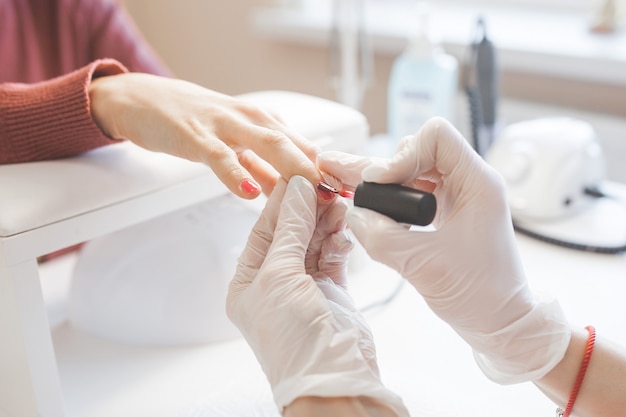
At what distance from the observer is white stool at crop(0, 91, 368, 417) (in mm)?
633

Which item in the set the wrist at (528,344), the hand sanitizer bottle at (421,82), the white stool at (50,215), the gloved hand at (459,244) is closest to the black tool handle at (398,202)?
the gloved hand at (459,244)

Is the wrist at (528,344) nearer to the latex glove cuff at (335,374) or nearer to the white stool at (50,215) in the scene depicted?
the latex glove cuff at (335,374)

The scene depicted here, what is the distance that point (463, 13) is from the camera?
1.57 meters

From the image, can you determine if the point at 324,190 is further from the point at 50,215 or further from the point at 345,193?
the point at 50,215

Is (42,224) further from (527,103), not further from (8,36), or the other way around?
(527,103)

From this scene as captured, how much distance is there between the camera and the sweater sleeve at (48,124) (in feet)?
2.42

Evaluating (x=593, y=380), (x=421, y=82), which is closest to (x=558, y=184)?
(x=421, y=82)

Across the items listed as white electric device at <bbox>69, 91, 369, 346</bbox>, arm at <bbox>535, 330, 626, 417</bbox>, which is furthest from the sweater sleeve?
arm at <bbox>535, 330, 626, 417</bbox>

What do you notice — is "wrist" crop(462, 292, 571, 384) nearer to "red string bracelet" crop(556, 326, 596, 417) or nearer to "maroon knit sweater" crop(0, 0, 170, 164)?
"red string bracelet" crop(556, 326, 596, 417)

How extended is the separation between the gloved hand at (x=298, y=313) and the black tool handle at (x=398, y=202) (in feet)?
0.20

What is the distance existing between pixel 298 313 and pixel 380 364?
0.26 m

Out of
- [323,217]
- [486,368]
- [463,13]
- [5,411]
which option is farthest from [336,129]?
[463,13]

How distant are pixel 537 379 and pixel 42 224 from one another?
508mm

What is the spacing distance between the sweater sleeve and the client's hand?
0.06ft
